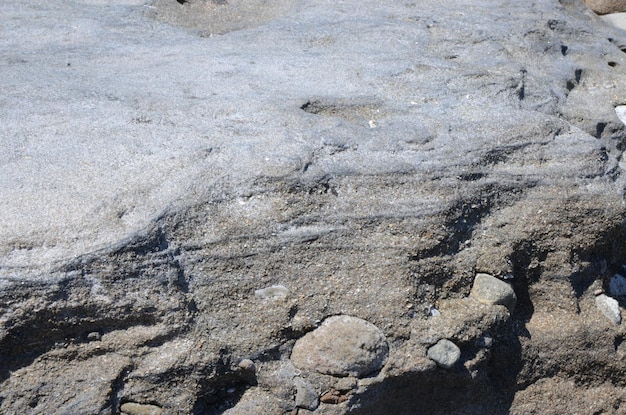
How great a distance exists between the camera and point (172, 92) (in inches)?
89.0

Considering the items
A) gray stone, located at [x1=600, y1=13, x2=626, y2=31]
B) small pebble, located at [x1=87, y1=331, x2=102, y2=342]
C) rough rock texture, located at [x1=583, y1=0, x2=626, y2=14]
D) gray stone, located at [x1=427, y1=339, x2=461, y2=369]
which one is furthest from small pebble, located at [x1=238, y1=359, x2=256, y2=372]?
rough rock texture, located at [x1=583, y1=0, x2=626, y2=14]

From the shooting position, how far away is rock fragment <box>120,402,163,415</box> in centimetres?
168

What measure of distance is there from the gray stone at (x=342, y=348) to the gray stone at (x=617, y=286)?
0.83 m

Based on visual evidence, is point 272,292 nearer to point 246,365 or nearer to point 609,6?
point 246,365

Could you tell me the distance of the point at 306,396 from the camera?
1752 mm

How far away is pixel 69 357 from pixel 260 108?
0.92 meters

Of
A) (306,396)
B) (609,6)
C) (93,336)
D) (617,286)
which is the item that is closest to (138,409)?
(93,336)

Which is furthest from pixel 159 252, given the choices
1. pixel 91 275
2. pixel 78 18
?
pixel 78 18

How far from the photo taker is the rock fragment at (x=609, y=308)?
2.09 m

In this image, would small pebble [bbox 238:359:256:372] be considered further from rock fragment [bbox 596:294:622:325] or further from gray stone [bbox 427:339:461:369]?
rock fragment [bbox 596:294:622:325]

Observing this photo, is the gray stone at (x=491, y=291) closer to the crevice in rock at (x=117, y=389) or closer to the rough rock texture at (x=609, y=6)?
the crevice in rock at (x=117, y=389)

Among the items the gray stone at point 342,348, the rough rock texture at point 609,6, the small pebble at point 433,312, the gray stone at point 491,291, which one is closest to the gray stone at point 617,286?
the gray stone at point 491,291

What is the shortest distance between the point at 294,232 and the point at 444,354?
1.63 ft

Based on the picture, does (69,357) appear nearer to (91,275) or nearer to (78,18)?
(91,275)
